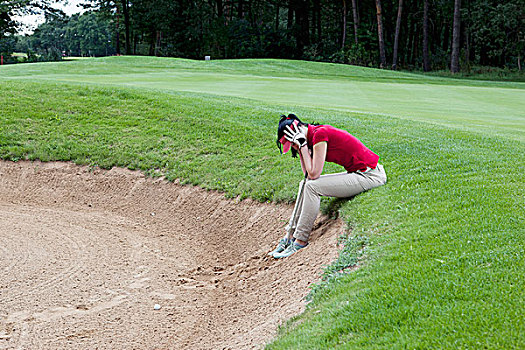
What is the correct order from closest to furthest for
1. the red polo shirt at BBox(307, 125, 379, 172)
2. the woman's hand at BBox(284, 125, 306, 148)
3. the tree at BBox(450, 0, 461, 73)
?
the woman's hand at BBox(284, 125, 306, 148) < the red polo shirt at BBox(307, 125, 379, 172) < the tree at BBox(450, 0, 461, 73)

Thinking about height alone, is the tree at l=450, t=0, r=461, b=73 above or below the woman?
above

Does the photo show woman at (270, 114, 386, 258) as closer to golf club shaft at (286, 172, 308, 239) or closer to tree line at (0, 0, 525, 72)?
golf club shaft at (286, 172, 308, 239)

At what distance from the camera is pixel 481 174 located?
25.2 ft

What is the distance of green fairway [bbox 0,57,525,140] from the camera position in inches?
596

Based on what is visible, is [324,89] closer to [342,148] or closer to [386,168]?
[386,168]

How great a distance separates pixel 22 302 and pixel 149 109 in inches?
350

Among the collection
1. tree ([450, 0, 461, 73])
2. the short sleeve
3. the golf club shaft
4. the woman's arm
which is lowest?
the golf club shaft

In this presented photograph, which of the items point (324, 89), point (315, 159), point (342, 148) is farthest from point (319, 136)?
point (324, 89)

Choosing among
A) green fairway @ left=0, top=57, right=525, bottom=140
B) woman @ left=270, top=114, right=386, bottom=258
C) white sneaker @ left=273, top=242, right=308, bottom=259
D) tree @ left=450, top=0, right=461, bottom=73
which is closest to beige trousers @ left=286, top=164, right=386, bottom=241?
woman @ left=270, top=114, right=386, bottom=258

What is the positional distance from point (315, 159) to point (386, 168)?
7.46 feet

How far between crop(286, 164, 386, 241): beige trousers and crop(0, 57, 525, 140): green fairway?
16.2 feet

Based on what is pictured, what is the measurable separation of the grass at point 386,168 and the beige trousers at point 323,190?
18cm

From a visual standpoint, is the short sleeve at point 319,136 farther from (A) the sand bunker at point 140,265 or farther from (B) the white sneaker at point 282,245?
(B) the white sneaker at point 282,245

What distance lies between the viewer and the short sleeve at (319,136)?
6.78m
